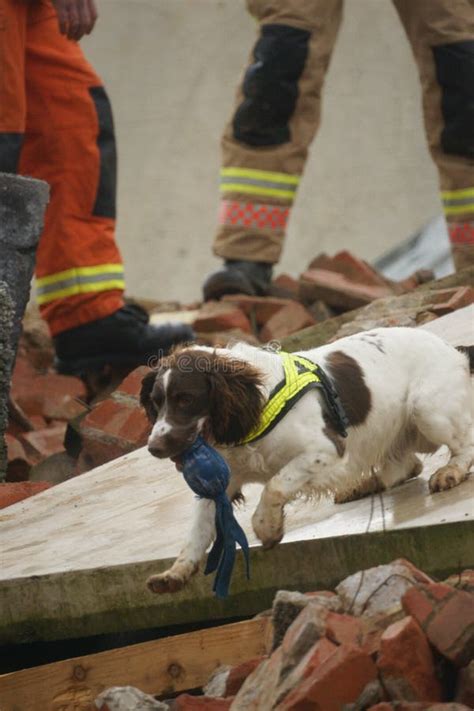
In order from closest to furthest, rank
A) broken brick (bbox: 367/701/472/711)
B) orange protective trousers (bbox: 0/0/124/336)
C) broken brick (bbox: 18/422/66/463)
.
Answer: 1. broken brick (bbox: 367/701/472/711)
2. broken brick (bbox: 18/422/66/463)
3. orange protective trousers (bbox: 0/0/124/336)

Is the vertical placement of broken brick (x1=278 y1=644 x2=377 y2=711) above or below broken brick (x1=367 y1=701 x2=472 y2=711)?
below

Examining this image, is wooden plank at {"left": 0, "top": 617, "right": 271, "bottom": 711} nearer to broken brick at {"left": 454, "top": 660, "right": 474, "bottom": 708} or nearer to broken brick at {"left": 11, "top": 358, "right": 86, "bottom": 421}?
broken brick at {"left": 454, "top": 660, "right": 474, "bottom": 708}

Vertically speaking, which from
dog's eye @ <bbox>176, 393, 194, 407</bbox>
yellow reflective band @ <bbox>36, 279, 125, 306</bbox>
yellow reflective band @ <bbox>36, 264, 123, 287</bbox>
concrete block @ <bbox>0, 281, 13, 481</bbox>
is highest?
dog's eye @ <bbox>176, 393, 194, 407</bbox>

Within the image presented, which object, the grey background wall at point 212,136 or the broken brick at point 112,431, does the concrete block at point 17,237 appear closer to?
the broken brick at point 112,431

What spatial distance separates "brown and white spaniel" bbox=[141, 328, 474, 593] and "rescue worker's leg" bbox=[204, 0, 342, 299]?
3.21 metres

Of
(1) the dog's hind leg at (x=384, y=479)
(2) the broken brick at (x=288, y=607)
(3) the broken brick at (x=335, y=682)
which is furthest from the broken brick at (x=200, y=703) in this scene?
(1) the dog's hind leg at (x=384, y=479)

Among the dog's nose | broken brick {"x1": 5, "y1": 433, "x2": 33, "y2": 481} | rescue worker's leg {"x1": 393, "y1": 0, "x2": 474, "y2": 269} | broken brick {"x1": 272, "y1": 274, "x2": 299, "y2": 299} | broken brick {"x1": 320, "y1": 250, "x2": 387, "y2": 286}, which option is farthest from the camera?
broken brick {"x1": 320, "y1": 250, "x2": 387, "y2": 286}

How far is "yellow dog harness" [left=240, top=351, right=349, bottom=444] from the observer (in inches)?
132

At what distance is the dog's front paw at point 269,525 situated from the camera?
334cm

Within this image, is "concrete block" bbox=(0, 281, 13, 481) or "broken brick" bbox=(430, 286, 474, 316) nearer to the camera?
"concrete block" bbox=(0, 281, 13, 481)

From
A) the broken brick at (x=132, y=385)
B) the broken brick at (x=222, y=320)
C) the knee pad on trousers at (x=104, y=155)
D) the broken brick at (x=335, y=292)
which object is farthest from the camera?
the broken brick at (x=335, y=292)

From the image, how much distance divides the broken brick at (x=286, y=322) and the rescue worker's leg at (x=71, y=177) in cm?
81

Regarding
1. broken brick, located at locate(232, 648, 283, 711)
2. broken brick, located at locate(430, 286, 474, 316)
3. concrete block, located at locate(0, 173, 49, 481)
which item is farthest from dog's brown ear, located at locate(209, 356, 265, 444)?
broken brick, located at locate(430, 286, 474, 316)

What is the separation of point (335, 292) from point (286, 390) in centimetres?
371
